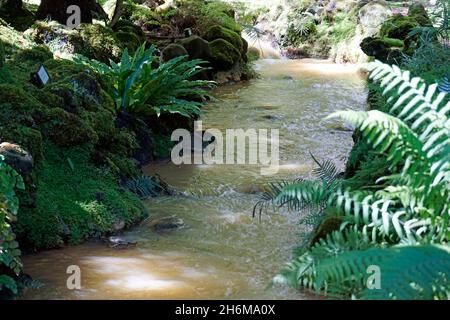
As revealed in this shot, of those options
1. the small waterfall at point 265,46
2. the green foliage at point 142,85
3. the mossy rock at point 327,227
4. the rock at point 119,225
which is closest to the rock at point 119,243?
the rock at point 119,225

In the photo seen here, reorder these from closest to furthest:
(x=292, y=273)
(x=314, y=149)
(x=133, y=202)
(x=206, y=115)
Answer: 1. (x=292, y=273)
2. (x=133, y=202)
3. (x=314, y=149)
4. (x=206, y=115)

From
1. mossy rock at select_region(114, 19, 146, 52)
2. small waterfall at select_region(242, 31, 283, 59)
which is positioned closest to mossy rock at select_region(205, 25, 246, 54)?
mossy rock at select_region(114, 19, 146, 52)

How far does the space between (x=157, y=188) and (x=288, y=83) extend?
697 centimetres

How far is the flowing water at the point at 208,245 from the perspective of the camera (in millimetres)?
3564

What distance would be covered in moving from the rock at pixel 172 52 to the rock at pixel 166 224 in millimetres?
4859

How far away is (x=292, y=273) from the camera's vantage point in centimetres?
291

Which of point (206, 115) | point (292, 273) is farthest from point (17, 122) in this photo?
point (206, 115)

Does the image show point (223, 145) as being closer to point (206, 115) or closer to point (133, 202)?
point (206, 115)

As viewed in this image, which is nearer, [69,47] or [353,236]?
[353,236]

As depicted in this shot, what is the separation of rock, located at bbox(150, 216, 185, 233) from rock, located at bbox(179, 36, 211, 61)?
6107 mm

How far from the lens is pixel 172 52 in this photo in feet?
31.8

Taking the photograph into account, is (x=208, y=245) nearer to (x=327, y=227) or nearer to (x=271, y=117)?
(x=327, y=227)
